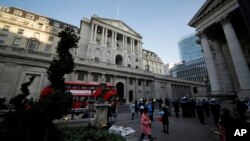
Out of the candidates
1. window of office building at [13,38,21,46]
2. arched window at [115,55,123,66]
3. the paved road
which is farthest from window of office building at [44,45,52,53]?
the paved road

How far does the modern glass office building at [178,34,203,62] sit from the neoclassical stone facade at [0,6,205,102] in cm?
6195

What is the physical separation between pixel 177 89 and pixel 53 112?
4214cm

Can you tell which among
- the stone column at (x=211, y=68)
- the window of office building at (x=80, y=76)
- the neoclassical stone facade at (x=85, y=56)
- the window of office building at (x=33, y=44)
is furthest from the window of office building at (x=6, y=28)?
the stone column at (x=211, y=68)

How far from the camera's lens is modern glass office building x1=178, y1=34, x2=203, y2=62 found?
312 ft

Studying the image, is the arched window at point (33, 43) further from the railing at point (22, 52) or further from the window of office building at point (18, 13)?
the railing at point (22, 52)

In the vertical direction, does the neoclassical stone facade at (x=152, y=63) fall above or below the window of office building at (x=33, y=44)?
above

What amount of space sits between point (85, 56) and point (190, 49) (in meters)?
97.4

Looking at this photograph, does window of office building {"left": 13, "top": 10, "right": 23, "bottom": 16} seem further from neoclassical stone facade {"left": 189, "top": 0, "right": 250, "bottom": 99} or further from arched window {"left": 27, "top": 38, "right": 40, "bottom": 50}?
neoclassical stone facade {"left": 189, "top": 0, "right": 250, "bottom": 99}

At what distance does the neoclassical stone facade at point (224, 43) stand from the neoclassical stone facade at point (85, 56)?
1726 centimetres

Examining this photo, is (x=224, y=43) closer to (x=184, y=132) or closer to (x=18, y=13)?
(x=184, y=132)

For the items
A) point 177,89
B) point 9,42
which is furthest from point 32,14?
point 177,89

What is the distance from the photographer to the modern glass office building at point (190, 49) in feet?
312

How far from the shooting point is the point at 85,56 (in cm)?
3219

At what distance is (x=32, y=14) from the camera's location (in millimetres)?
35594
